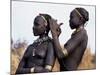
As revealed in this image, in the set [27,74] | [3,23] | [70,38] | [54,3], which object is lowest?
[27,74]

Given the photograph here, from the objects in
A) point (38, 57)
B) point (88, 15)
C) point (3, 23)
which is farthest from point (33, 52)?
point (88, 15)

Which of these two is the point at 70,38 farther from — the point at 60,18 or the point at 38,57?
the point at 38,57

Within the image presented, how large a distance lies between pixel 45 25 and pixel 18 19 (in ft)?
0.93

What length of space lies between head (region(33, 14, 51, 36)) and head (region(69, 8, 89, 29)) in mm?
272

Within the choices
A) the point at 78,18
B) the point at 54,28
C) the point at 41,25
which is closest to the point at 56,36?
the point at 54,28

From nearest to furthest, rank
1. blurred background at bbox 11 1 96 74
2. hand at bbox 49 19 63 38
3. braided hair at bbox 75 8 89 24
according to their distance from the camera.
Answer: blurred background at bbox 11 1 96 74
hand at bbox 49 19 63 38
braided hair at bbox 75 8 89 24

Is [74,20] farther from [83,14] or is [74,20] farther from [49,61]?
[49,61]

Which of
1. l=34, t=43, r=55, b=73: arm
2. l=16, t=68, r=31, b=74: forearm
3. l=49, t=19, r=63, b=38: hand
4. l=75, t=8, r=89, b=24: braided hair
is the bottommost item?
l=16, t=68, r=31, b=74: forearm

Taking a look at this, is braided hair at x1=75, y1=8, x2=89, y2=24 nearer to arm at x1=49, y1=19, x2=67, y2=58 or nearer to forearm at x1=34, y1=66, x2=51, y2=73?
arm at x1=49, y1=19, x2=67, y2=58

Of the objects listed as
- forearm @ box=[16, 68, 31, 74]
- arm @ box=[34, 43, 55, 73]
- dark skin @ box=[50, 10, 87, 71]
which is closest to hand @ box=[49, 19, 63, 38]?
dark skin @ box=[50, 10, 87, 71]

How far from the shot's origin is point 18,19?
2.24 meters

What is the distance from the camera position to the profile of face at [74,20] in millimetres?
2449

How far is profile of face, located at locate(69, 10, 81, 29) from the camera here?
2449 millimetres

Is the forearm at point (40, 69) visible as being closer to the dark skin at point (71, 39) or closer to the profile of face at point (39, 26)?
the dark skin at point (71, 39)
